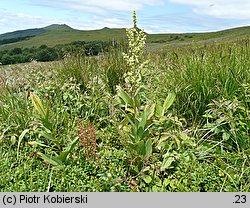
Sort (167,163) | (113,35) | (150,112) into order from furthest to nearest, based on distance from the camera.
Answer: (113,35) < (150,112) < (167,163)

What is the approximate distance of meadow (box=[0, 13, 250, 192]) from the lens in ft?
10.1

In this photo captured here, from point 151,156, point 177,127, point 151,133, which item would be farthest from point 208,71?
point 151,156

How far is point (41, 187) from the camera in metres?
2.99

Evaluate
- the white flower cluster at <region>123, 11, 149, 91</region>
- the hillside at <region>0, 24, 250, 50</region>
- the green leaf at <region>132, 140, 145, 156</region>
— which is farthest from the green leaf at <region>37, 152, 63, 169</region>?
the hillside at <region>0, 24, 250, 50</region>

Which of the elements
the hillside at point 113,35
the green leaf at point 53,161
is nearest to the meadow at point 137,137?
the green leaf at point 53,161

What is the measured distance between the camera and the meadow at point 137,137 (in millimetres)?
3070

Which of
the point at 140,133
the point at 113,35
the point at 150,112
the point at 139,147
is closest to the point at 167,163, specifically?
the point at 139,147

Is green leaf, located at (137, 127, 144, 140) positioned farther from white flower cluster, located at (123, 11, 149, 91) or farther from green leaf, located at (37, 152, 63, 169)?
green leaf, located at (37, 152, 63, 169)

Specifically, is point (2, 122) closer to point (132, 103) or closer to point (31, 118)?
point (31, 118)

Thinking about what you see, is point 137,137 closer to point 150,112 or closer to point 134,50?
point 150,112

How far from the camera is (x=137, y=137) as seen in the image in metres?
3.34

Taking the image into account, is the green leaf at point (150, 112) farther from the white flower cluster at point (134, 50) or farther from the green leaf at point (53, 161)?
the green leaf at point (53, 161)

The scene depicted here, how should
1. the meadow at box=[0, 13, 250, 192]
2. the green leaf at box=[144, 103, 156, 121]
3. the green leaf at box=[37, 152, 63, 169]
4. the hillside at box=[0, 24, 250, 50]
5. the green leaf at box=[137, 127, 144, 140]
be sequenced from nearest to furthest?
the meadow at box=[0, 13, 250, 192], the green leaf at box=[37, 152, 63, 169], the green leaf at box=[137, 127, 144, 140], the green leaf at box=[144, 103, 156, 121], the hillside at box=[0, 24, 250, 50]
